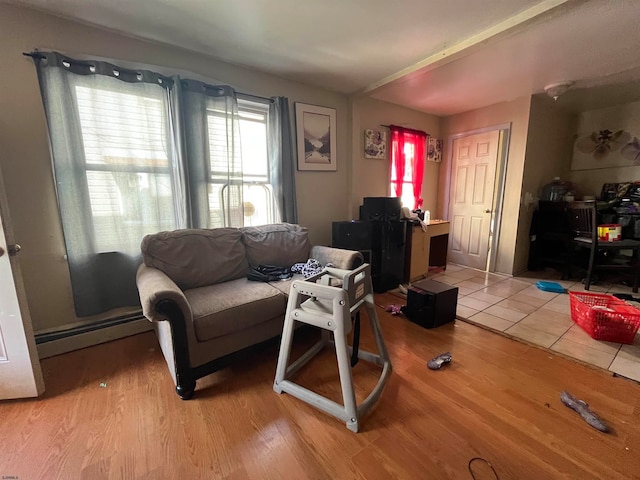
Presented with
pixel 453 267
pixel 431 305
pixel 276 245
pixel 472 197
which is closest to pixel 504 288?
pixel 453 267

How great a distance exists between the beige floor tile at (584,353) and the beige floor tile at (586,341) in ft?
0.12

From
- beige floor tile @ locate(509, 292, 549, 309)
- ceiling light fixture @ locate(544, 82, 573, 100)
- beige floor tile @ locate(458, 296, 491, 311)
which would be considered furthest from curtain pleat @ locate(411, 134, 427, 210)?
beige floor tile @ locate(509, 292, 549, 309)

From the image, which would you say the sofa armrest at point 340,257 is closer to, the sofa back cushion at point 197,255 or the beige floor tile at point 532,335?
the sofa back cushion at point 197,255

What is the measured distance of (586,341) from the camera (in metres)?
2.03

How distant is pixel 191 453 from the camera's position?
1.21 m

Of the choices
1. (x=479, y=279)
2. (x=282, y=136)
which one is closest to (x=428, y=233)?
(x=479, y=279)

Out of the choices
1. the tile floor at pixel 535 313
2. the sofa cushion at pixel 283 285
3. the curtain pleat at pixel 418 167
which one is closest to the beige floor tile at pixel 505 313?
the tile floor at pixel 535 313

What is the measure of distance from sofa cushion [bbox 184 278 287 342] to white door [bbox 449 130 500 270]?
332 cm

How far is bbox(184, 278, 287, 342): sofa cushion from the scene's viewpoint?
156 centimetres

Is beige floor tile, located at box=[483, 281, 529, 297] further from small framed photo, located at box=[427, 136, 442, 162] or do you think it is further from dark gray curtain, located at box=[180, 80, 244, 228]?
dark gray curtain, located at box=[180, 80, 244, 228]

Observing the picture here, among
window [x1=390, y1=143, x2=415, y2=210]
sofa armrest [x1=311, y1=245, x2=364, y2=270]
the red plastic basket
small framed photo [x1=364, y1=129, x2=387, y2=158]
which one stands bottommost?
the red plastic basket

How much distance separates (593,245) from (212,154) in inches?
163

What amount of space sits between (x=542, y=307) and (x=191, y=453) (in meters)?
3.12

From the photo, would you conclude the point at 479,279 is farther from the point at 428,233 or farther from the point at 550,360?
the point at 550,360
